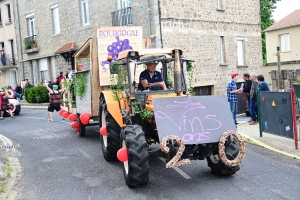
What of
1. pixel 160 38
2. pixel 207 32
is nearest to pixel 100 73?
pixel 160 38

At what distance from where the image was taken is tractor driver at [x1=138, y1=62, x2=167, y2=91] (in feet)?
24.6

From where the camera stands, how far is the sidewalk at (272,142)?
8823 millimetres

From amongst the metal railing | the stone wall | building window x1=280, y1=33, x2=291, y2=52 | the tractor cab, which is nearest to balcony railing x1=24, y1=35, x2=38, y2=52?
the metal railing

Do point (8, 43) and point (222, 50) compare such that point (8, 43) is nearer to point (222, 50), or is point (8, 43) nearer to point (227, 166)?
point (222, 50)

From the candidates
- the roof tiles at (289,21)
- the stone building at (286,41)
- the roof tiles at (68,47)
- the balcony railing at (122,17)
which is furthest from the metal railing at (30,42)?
the roof tiles at (289,21)

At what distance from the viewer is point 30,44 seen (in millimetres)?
29812

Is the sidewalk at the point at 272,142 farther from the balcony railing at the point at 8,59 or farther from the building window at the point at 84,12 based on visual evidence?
the balcony railing at the point at 8,59

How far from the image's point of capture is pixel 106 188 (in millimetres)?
6789

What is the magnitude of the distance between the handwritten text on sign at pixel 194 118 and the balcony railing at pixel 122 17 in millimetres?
14176

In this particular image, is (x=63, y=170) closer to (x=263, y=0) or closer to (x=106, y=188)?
(x=106, y=188)

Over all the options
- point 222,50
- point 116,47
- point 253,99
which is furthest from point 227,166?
point 222,50

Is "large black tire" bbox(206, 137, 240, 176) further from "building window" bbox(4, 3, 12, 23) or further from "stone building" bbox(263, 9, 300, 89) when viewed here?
"building window" bbox(4, 3, 12, 23)

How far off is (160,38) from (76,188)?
13275mm

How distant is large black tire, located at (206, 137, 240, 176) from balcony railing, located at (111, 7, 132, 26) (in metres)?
14.1
